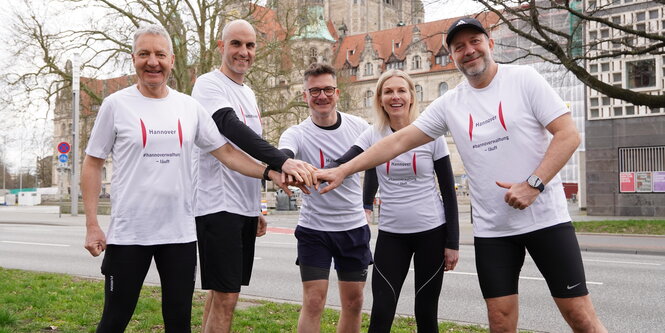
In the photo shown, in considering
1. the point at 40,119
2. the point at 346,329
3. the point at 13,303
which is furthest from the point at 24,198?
the point at 346,329

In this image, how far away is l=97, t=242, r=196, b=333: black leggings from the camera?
3.67 m

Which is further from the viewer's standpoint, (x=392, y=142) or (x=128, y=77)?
(x=128, y=77)

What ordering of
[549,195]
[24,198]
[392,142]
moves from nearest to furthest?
1. [549,195]
2. [392,142]
3. [24,198]

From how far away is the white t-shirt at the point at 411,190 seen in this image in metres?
4.71

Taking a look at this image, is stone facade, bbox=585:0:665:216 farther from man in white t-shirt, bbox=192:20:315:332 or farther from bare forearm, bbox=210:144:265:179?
bare forearm, bbox=210:144:265:179

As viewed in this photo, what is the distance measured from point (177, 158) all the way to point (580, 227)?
712 inches

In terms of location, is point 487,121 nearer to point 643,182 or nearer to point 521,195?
point 521,195

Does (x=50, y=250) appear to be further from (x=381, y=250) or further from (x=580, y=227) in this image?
(x=580, y=227)

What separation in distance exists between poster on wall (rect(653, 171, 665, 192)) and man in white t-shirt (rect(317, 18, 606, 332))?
25974mm

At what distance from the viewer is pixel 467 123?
152 inches

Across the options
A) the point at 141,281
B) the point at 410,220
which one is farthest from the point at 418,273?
the point at 141,281

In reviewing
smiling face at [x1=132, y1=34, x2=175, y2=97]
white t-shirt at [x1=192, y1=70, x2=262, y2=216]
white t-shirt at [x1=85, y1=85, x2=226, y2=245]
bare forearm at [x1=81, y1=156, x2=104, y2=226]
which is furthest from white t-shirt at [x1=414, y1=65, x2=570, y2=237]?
bare forearm at [x1=81, y1=156, x2=104, y2=226]

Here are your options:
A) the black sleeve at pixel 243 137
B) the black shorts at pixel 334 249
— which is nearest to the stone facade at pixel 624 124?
the black shorts at pixel 334 249

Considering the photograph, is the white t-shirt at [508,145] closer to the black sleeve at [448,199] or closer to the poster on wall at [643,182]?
the black sleeve at [448,199]
